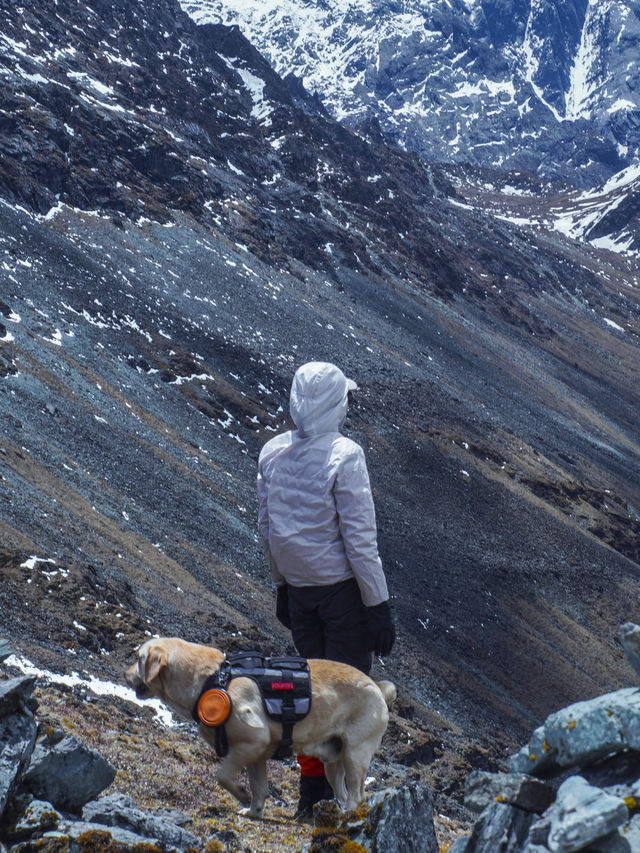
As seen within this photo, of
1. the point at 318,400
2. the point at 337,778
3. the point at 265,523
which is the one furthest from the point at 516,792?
the point at 318,400

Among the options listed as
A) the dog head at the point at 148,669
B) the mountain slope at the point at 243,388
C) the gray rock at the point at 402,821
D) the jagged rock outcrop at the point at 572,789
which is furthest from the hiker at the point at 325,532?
the mountain slope at the point at 243,388

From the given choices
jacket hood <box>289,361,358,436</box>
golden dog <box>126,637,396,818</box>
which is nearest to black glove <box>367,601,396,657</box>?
golden dog <box>126,637,396,818</box>

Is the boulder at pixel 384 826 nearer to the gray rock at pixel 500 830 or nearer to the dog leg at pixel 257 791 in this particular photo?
the gray rock at pixel 500 830

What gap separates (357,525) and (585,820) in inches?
113

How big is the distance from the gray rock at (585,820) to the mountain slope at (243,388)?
36.0ft

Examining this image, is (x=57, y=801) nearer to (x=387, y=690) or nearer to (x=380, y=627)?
(x=387, y=690)

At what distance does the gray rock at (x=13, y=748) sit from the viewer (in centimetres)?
459

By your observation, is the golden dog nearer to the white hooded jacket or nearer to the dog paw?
the dog paw

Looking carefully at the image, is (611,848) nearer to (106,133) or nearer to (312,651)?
(312,651)

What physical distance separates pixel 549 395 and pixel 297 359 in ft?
107

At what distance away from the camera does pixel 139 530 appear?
Result: 26172 millimetres

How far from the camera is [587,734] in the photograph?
427cm

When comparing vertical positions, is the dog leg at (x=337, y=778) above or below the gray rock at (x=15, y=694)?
above

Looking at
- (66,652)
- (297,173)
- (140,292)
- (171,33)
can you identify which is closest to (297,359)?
(140,292)
